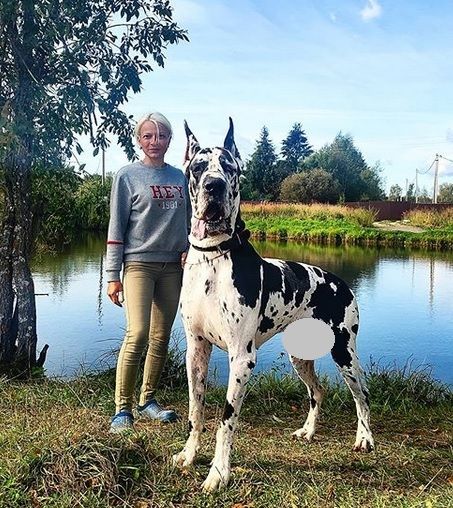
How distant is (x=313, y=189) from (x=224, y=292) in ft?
118

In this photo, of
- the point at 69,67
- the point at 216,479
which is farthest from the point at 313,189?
the point at 216,479

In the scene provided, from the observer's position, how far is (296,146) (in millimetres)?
54000

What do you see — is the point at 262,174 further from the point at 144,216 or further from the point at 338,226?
the point at 144,216

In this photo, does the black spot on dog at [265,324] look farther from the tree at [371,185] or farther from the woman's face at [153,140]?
the tree at [371,185]

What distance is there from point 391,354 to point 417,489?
545cm

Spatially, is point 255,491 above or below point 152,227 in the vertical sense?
below

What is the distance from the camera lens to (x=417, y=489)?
3.29 meters

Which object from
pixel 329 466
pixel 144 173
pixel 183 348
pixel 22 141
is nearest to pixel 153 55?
pixel 22 141

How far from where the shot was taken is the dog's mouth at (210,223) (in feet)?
9.92

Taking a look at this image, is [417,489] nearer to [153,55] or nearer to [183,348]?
[183,348]

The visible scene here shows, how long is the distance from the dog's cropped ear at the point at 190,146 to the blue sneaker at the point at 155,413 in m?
1.80

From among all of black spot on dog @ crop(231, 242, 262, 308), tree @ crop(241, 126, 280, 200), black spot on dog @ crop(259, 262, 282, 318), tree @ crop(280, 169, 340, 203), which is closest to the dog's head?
black spot on dog @ crop(231, 242, 262, 308)

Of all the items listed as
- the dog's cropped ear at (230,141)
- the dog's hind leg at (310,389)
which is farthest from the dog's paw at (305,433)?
the dog's cropped ear at (230,141)

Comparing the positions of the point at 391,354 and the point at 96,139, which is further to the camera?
the point at 391,354
